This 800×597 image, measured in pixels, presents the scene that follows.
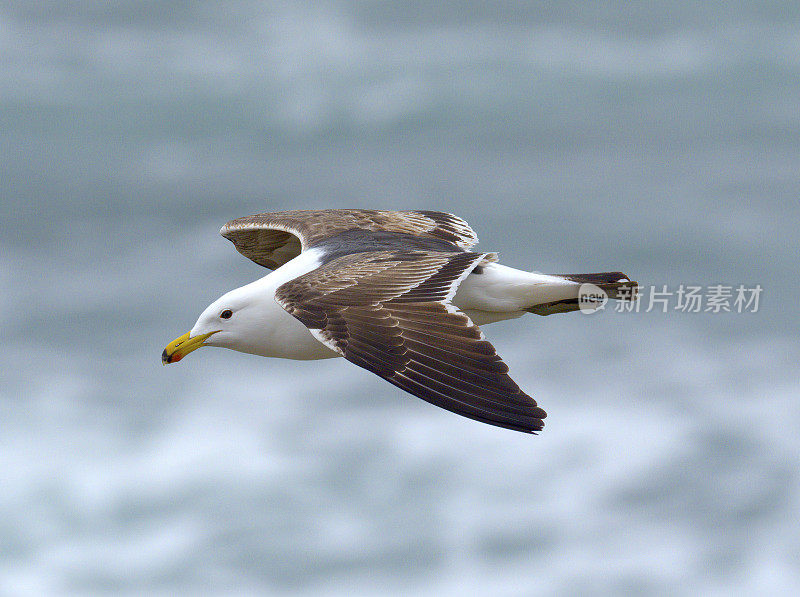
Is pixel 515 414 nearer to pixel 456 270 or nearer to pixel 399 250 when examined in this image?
pixel 456 270

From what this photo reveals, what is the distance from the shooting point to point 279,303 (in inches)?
560

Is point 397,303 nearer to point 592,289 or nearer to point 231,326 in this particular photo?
point 231,326

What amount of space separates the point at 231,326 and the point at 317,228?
3189mm

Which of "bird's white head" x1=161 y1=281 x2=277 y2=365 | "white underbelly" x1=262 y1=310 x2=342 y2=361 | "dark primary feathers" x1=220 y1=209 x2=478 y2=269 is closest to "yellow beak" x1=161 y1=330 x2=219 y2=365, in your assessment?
"bird's white head" x1=161 y1=281 x2=277 y2=365

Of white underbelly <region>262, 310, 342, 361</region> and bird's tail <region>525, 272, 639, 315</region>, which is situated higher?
bird's tail <region>525, 272, 639, 315</region>

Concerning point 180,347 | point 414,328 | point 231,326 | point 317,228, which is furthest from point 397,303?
point 317,228

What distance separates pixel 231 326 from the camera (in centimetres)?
1531

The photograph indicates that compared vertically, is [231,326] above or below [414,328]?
above

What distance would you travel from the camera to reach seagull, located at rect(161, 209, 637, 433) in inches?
487

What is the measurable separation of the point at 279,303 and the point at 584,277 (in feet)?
13.5

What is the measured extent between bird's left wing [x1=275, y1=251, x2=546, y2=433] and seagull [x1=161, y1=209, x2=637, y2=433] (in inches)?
0.5

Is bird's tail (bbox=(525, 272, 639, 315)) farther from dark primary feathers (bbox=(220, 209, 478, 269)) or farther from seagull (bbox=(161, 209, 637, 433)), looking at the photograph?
dark primary feathers (bbox=(220, 209, 478, 269))

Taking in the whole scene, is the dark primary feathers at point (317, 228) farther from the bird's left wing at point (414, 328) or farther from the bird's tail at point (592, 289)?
the bird's left wing at point (414, 328)

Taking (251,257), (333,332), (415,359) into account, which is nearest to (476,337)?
(415,359)
